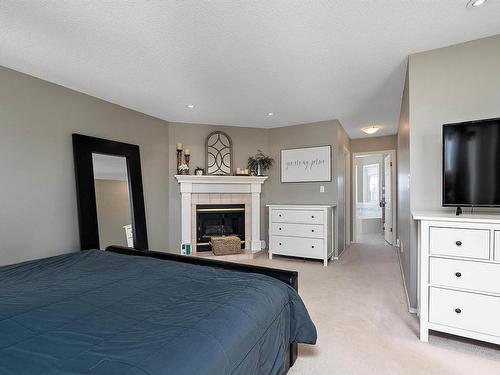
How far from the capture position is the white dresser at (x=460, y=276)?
1.68 m

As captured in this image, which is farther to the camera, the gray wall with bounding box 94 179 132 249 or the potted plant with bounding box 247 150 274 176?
the potted plant with bounding box 247 150 274 176

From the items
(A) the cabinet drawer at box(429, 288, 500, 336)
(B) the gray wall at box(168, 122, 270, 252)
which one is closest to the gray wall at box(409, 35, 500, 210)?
(A) the cabinet drawer at box(429, 288, 500, 336)

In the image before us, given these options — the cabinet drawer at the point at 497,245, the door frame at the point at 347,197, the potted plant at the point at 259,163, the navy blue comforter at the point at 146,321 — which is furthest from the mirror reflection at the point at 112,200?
the door frame at the point at 347,197

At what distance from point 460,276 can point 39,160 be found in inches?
150

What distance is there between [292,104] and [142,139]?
2.24m

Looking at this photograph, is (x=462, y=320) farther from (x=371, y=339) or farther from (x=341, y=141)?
(x=341, y=141)

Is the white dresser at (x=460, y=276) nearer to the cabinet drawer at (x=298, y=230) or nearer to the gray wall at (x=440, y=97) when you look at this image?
the gray wall at (x=440, y=97)

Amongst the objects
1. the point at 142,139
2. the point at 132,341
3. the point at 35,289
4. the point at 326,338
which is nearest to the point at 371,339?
the point at 326,338

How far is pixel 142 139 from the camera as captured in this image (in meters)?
3.86

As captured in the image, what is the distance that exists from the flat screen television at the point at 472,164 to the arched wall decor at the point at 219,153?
10.7 ft

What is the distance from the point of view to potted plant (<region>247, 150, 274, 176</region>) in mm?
4691

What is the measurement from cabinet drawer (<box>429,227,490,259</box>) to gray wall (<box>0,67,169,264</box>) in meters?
3.48

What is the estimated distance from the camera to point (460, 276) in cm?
177

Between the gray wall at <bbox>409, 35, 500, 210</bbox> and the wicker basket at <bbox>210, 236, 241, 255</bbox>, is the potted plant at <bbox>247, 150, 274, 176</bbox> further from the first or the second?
the gray wall at <bbox>409, 35, 500, 210</bbox>
